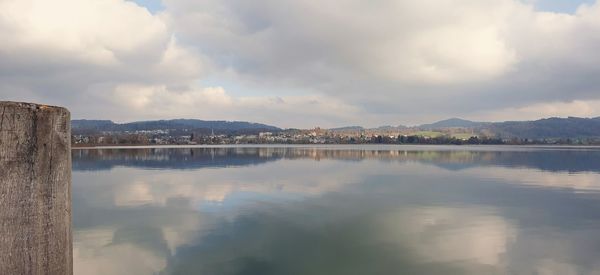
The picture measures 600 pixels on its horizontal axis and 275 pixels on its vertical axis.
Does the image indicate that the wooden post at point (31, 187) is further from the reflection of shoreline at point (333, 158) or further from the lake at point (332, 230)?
the reflection of shoreline at point (333, 158)

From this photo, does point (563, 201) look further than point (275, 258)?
Yes

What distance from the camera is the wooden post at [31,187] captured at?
5.13ft

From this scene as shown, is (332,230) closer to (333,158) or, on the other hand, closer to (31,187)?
(31,187)

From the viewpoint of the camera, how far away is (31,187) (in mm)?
1611

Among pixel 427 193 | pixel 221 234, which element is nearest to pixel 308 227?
pixel 221 234

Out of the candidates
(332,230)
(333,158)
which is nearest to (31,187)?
(332,230)

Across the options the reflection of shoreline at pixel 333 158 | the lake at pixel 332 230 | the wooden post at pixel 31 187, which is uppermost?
the wooden post at pixel 31 187

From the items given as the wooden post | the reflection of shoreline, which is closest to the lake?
the wooden post

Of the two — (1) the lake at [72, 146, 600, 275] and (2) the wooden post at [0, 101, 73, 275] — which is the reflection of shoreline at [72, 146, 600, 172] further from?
(2) the wooden post at [0, 101, 73, 275]

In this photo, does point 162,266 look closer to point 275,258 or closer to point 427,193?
point 275,258

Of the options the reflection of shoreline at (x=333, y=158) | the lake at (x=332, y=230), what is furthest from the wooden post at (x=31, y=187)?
the reflection of shoreline at (x=333, y=158)

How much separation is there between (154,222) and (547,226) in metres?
15.3

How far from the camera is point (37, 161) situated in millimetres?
1618

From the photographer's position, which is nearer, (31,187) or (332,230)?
(31,187)
